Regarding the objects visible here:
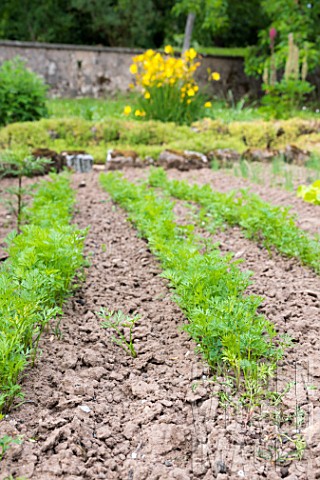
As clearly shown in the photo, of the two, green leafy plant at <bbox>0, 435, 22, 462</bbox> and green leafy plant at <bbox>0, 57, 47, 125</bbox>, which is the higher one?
green leafy plant at <bbox>0, 57, 47, 125</bbox>

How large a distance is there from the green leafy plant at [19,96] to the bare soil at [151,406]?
5662 mm

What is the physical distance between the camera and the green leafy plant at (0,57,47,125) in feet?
26.6

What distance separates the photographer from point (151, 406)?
221 cm

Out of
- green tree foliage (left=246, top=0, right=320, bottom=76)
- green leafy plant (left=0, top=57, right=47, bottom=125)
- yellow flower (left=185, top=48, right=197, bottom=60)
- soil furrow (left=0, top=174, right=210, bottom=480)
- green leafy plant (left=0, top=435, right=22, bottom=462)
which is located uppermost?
green tree foliage (left=246, top=0, right=320, bottom=76)

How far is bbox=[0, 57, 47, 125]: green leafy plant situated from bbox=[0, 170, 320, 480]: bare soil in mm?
5662

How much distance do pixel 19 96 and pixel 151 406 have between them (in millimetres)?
6968

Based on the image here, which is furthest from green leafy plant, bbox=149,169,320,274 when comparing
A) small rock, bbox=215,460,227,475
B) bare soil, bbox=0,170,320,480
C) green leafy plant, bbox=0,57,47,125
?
green leafy plant, bbox=0,57,47,125

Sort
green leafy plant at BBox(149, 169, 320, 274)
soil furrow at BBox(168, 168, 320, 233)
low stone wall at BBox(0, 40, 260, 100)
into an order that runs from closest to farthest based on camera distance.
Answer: green leafy plant at BBox(149, 169, 320, 274) → soil furrow at BBox(168, 168, 320, 233) → low stone wall at BBox(0, 40, 260, 100)

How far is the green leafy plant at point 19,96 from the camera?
8117mm

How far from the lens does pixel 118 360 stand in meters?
2.58

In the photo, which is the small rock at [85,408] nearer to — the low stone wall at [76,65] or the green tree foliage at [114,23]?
the low stone wall at [76,65]

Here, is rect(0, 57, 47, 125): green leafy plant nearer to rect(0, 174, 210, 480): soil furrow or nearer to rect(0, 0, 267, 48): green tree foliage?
rect(0, 174, 210, 480): soil furrow

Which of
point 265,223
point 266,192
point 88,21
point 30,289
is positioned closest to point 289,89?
point 266,192

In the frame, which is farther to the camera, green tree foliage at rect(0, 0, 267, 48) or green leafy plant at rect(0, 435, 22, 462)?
green tree foliage at rect(0, 0, 267, 48)
